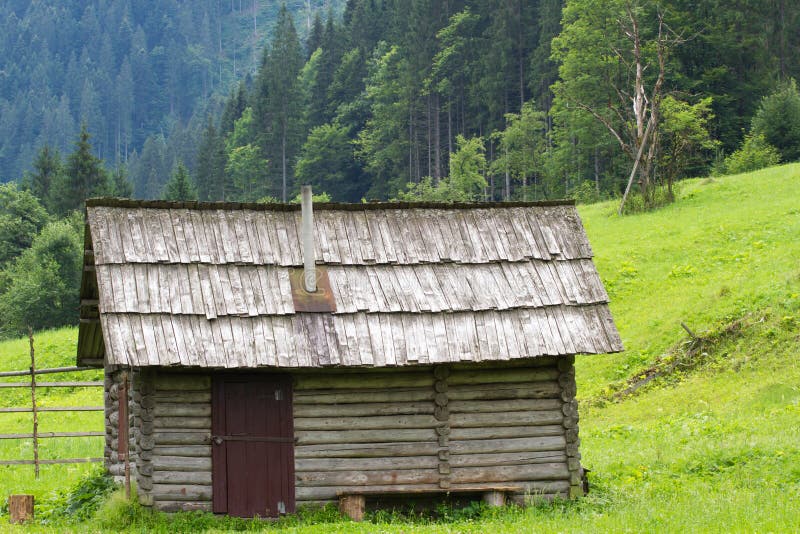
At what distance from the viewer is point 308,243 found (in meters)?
16.9

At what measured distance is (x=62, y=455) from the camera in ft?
79.5

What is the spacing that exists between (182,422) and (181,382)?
0.58 metres

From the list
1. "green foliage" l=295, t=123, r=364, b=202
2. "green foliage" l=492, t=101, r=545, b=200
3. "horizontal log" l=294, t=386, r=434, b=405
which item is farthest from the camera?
"green foliage" l=295, t=123, r=364, b=202

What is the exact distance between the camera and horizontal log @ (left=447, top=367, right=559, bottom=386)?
16.8m

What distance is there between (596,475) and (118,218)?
8.88 m

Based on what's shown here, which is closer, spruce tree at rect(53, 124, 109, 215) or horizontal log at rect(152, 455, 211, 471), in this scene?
horizontal log at rect(152, 455, 211, 471)

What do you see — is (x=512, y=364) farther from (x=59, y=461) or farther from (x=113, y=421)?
(x=59, y=461)

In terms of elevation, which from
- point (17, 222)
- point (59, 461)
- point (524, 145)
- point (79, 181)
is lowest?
point (59, 461)

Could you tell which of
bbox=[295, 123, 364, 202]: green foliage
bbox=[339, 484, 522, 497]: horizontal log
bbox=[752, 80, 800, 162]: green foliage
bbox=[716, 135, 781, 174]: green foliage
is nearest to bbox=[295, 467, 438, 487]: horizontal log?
bbox=[339, 484, 522, 497]: horizontal log

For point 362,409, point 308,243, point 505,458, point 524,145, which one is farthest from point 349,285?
point 524,145

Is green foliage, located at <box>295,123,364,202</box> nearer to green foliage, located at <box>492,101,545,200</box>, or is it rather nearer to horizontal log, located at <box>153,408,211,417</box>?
green foliage, located at <box>492,101,545,200</box>

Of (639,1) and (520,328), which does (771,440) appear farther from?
(639,1)

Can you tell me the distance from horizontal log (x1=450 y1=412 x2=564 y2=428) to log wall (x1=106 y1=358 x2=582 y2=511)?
0.02 m

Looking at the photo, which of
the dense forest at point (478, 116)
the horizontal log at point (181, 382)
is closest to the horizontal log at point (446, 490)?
the horizontal log at point (181, 382)
